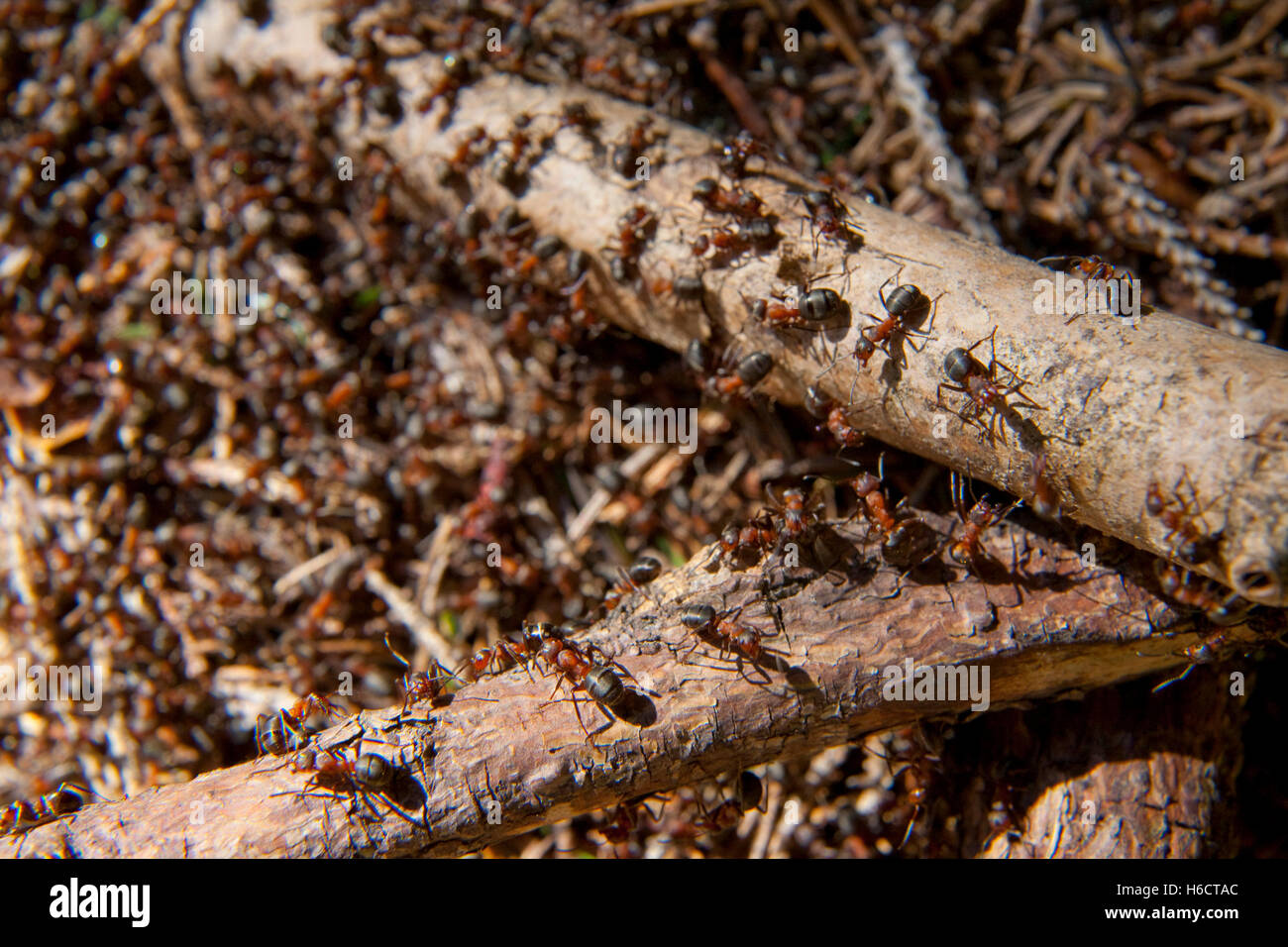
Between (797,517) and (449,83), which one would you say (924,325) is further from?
(449,83)

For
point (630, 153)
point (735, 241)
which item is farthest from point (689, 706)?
point (630, 153)

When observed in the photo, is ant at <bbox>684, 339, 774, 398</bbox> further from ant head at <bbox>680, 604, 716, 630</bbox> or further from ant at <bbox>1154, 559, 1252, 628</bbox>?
ant at <bbox>1154, 559, 1252, 628</bbox>

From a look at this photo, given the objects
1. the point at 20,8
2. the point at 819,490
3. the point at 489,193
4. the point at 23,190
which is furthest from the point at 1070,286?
the point at 20,8

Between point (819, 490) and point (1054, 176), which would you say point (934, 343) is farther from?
point (1054, 176)

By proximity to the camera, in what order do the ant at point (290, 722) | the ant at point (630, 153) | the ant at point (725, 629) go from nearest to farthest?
the ant at point (725, 629)
the ant at point (290, 722)
the ant at point (630, 153)
